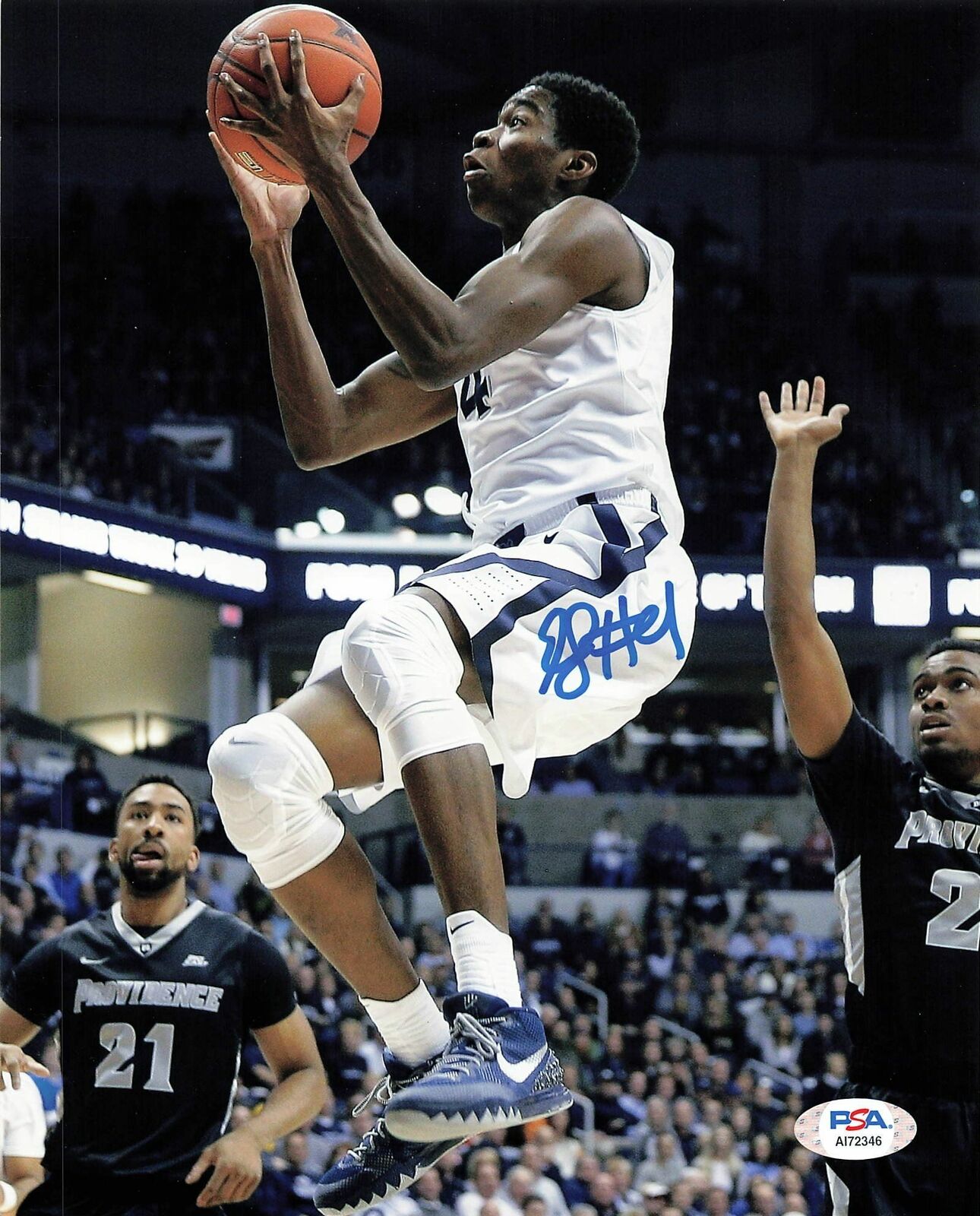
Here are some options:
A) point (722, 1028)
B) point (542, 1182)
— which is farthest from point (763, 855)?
point (542, 1182)

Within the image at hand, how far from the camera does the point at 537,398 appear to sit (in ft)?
11.3

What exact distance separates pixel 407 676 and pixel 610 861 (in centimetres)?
1212

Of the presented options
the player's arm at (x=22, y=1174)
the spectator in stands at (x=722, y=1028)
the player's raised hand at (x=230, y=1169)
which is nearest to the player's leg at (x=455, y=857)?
the player's raised hand at (x=230, y=1169)

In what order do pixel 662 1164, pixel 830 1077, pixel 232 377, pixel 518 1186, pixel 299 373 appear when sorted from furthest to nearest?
1. pixel 232 377
2. pixel 830 1077
3. pixel 662 1164
4. pixel 518 1186
5. pixel 299 373

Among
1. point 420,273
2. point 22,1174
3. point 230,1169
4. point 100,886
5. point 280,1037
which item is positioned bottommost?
point 100,886

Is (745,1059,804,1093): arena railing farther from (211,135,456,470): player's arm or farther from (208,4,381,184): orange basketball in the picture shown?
(208,4,381,184): orange basketball

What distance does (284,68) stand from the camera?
3201 millimetres

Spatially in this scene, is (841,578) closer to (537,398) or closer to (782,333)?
(782,333)

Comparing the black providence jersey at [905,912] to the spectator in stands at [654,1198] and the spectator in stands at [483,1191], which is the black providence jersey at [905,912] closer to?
the spectator in stands at [483,1191]

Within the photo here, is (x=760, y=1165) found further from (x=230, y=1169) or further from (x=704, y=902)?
(x=230, y=1169)

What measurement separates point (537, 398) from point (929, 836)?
1.21m

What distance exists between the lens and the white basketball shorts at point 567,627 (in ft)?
10.4

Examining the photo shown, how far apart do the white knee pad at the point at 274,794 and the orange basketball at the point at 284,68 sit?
1.09 meters

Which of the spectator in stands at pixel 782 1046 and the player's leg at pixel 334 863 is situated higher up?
the player's leg at pixel 334 863
